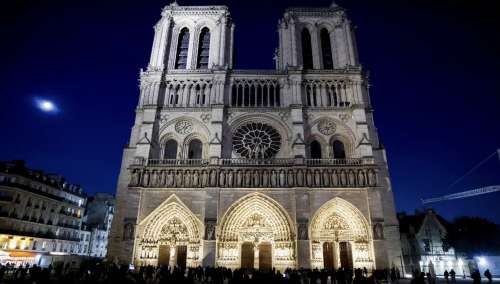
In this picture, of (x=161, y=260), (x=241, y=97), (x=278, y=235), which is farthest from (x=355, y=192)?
(x=161, y=260)

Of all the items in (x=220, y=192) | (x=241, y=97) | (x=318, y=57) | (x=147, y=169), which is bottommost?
(x=220, y=192)

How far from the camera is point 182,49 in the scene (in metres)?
29.0

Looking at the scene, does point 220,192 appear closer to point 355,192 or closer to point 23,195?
point 355,192

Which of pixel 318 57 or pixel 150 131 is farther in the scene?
pixel 318 57

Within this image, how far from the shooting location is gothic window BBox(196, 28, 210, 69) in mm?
28359

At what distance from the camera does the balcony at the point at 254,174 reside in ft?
70.9

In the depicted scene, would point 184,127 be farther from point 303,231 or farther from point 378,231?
point 378,231

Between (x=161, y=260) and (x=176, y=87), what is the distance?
13.1 meters

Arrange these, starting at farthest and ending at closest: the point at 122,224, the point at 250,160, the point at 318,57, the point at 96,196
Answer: the point at 96,196 → the point at 318,57 → the point at 250,160 → the point at 122,224

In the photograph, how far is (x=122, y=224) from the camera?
2092 centimetres

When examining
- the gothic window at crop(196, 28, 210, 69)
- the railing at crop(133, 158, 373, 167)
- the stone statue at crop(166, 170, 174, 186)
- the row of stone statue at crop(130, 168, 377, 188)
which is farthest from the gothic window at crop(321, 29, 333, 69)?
the stone statue at crop(166, 170, 174, 186)

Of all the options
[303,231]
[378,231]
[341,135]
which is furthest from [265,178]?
[378,231]

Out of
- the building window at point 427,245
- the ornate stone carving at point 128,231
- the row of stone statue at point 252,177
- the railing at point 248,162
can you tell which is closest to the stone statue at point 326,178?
the row of stone statue at point 252,177

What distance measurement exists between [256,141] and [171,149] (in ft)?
21.0
